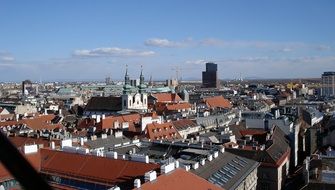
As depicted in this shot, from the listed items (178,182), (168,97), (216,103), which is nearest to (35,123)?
(178,182)

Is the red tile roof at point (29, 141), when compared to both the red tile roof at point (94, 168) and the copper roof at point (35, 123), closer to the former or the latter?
the red tile roof at point (94, 168)

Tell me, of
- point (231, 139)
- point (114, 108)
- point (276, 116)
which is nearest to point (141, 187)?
point (231, 139)

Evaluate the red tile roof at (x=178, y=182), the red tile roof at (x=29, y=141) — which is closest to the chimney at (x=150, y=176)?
the red tile roof at (x=178, y=182)

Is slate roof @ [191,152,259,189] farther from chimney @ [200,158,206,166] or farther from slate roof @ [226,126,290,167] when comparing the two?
slate roof @ [226,126,290,167]

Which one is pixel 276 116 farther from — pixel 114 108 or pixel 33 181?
pixel 33 181

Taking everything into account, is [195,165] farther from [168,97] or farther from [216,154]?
[168,97]
